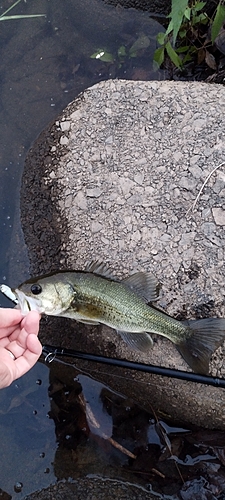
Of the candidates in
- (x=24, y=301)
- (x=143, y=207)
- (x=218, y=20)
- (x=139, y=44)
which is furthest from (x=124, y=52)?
(x=24, y=301)

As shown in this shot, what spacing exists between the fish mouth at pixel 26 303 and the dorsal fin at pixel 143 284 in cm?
58

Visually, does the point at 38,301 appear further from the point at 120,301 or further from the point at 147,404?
the point at 147,404

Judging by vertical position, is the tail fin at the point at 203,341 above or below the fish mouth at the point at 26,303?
below

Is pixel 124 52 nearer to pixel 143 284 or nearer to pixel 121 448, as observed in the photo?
pixel 143 284

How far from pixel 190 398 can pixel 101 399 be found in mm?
810

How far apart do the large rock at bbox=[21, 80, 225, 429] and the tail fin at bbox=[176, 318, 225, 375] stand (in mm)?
306

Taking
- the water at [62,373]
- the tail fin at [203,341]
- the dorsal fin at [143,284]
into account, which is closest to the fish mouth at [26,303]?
the dorsal fin at [143,284]

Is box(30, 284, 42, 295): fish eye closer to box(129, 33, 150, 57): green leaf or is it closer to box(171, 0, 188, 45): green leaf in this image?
box(171, 0, 188, 45): green leaf

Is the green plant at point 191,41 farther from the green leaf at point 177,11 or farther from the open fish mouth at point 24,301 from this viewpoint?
the open fish mouth at point 24,301

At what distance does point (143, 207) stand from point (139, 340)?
100cm

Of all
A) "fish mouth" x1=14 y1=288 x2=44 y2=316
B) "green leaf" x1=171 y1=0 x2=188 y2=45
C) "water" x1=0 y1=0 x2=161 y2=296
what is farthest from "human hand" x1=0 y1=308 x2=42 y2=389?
"green leaf" x1=171 y1=0 x2=188 y2=45

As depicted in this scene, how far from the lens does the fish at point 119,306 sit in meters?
3.28

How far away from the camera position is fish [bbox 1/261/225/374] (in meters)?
3.28

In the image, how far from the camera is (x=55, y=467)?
404 cm
